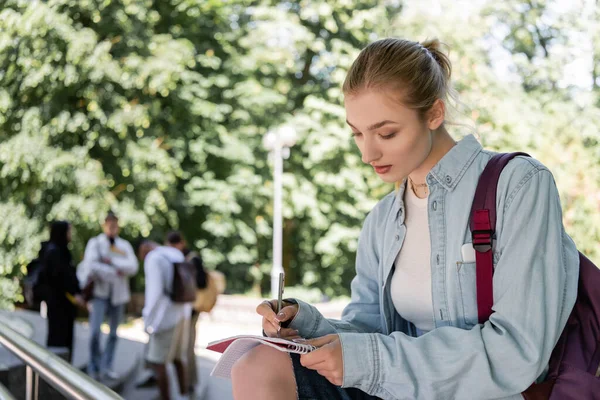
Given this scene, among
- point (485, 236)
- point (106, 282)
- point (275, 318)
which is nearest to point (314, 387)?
point (275, 318)

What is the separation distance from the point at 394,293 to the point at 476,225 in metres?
0.30

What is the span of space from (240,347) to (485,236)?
0.54 meters

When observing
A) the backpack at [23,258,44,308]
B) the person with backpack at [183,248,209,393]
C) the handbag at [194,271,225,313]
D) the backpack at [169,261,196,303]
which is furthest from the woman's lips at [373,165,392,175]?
the backpack at [23,258,44,308]

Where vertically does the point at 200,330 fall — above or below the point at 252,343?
below

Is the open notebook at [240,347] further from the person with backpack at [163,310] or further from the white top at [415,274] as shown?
the person with backpack at [163,310]

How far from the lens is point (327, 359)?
61.9 inches

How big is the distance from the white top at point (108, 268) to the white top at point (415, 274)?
693cm

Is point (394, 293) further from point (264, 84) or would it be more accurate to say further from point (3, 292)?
point (264, 84)

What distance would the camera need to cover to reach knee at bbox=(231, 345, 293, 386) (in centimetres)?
158

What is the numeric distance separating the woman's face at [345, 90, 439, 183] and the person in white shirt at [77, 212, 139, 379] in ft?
23.0

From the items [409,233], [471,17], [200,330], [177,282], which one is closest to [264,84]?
[471,17]

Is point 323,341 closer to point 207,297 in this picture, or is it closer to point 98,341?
point 207,297

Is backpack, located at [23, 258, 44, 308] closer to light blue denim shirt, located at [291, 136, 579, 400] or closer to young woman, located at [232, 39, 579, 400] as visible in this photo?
young woman, located at [232, 39, 579, 400]

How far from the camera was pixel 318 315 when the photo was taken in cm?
191
